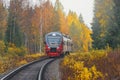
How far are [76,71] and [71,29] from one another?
82.0m

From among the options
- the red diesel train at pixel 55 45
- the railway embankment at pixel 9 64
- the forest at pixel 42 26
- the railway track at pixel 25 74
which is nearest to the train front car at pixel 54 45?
the red diesel train at pixel 55 45

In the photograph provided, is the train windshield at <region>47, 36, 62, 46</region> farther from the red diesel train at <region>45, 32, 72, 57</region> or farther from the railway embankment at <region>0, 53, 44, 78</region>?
the railway embankment at <region>0, 53, 44, 78</region>

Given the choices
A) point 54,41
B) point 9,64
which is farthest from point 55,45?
point 9,64

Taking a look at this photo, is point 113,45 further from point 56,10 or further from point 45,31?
point 56,10

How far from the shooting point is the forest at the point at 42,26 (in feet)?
120

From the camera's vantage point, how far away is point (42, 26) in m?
73.8

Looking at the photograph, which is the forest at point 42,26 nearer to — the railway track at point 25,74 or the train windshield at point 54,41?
the train windshield at point 54,41

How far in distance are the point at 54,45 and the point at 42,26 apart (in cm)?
3122

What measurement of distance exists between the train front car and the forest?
376 centimetres

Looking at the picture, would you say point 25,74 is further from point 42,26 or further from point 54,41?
point 42,26

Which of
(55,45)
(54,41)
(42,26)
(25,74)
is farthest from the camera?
(42,26)

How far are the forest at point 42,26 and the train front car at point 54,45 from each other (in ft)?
12.3

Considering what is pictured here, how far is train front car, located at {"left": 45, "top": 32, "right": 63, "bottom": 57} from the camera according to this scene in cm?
4241

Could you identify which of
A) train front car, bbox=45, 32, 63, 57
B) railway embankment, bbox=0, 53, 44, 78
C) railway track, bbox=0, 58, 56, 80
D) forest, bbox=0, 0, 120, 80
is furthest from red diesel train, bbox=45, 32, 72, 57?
railway track, bbox=0, 58, 56, 80
